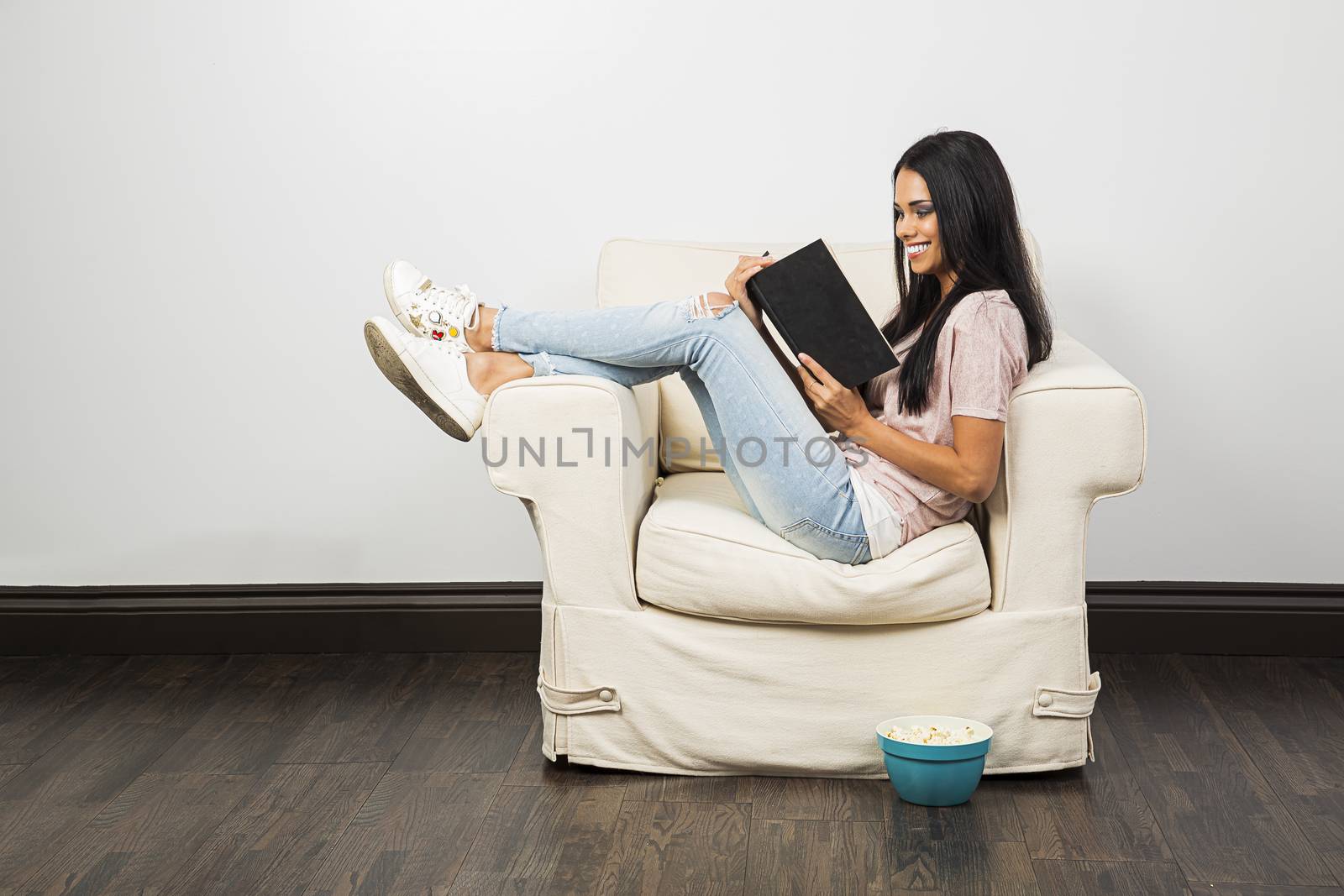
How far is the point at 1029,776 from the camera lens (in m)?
1.99

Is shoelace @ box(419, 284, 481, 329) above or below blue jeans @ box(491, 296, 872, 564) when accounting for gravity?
above

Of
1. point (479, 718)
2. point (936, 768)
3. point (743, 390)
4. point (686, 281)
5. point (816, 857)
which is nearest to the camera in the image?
point (816, 857)

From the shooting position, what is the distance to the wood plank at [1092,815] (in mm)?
1726

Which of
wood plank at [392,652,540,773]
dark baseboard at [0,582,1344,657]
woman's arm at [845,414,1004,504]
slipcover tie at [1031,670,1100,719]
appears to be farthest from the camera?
dark baseboard at [0,582,1344,657]

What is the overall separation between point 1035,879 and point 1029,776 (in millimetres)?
359

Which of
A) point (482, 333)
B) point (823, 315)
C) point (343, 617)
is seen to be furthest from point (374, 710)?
point (823, 315)

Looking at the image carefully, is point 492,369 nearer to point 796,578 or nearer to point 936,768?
point 796,578

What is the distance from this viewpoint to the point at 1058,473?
189 centimetres

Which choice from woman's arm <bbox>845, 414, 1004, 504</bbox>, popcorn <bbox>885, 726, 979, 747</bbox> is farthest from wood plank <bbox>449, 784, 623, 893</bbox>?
woman's arm <bbox>845, 414, 1004, 504</bbox>

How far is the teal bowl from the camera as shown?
5.96 feet

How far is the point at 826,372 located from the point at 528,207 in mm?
953

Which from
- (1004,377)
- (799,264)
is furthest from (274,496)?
(1004,377)

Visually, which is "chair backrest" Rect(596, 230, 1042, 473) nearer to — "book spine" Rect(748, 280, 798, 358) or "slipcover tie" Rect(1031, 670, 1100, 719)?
"book spine" Rect(748, 280, 798, 358)

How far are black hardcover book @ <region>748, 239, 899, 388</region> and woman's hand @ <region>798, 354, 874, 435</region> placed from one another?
0.02 metres
